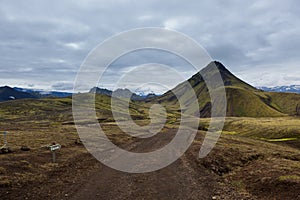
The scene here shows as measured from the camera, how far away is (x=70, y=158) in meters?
25.7

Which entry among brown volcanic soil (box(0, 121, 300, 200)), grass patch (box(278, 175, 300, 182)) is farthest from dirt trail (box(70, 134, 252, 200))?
grass patch (box(278, 175, 300, 182))

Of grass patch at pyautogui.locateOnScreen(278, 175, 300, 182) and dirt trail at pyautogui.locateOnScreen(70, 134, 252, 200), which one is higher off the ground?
grass patch at pyautogui.locateOnScreen(278, 175, 300, 182)

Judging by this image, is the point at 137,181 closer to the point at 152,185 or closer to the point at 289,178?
the point at 152,185

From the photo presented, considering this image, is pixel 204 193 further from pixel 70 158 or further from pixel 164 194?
pixel 70 158

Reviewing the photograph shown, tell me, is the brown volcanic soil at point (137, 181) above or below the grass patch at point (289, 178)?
below

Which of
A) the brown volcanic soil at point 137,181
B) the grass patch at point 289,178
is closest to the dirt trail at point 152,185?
the brown volcanic soil at point 137,181

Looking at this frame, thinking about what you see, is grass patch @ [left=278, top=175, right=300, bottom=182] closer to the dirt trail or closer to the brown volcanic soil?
the brown volcanic soil

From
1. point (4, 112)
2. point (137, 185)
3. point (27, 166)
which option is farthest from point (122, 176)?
point (4, 112)

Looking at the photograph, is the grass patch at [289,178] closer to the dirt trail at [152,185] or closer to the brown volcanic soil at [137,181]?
the brown volcanic soil at [137,181]

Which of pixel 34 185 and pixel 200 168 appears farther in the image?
pixel 200 168

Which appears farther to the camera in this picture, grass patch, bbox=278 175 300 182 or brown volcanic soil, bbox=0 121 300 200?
grass patch, bbox=278 175 300 182

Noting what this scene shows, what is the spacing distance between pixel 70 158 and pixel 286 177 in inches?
751

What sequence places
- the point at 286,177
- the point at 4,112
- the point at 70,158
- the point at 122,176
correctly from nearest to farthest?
the point at 286,177
the point at 122,176
the point at 70,158
the point at 4,112

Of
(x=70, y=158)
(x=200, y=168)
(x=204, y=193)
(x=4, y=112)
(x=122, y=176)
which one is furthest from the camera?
(x=4, y=112)
